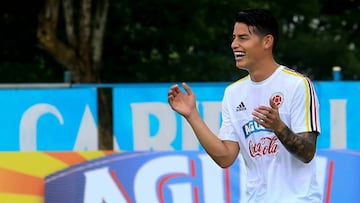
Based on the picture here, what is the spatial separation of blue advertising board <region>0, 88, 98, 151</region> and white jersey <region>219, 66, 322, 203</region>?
19.7 ft

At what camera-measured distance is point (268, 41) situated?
383 cm

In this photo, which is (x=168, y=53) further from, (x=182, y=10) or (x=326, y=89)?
(x=326, y=89)

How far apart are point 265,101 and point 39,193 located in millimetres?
3363

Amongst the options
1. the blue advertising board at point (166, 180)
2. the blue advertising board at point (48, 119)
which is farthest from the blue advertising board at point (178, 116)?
the blue advertising board at point (166, 180)

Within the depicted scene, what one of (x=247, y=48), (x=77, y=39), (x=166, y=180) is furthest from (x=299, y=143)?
(x=77, y=39)

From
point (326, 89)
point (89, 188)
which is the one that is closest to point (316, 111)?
point (89, 188)

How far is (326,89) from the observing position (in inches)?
385

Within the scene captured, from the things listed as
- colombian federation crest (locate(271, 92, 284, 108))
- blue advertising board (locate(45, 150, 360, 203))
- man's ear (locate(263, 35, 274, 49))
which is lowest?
blue advertising board (locate(45, 150, 360, 203))

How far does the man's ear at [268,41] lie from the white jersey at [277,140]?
0.37 feet

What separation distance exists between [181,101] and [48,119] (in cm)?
609

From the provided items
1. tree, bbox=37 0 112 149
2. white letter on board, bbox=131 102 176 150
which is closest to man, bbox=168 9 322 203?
white letter on board, bbox=131 102 176 150

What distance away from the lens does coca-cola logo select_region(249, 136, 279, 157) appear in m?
3.77

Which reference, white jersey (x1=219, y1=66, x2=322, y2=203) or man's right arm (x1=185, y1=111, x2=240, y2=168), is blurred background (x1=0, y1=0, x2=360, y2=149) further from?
white jersey (x1=219, y1=66, x2=322, y2=203)

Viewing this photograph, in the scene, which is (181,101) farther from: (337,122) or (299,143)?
(337,122)
